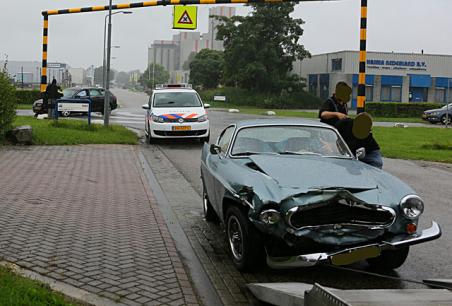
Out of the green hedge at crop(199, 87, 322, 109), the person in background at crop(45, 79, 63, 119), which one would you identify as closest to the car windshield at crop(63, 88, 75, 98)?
the person in background at crop(45, 79, 63, 119)

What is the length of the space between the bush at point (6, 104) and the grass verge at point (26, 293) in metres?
11.1

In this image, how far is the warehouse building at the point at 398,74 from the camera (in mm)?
61469

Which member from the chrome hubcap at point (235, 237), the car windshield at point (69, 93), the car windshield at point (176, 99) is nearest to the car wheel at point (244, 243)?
the chrome hubcap at point (235, 237)

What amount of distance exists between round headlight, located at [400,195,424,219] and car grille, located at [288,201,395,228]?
17 centimetres

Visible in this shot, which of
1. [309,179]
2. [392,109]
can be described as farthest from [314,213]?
[392,109]

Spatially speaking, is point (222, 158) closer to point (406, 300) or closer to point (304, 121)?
point (304, 121)

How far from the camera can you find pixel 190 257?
601cm

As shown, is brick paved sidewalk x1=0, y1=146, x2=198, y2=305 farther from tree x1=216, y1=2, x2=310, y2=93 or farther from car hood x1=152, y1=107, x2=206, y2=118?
tree x1=216, y1=2, x2=310, y2=93

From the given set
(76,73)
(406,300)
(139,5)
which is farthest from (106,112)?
(76,73)

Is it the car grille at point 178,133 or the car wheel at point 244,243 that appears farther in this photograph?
the car grille at point 178,133

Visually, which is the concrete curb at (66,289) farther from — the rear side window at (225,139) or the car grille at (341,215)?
the rear side window at (225,139)

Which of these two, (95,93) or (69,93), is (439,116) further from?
(69,93)

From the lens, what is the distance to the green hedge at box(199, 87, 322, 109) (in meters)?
58.4

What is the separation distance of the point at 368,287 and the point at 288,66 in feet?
188
